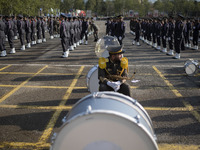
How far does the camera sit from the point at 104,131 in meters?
2.58

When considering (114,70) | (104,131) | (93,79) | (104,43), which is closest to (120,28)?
(104,43)

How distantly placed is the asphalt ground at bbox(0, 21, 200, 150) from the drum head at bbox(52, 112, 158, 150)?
203cm

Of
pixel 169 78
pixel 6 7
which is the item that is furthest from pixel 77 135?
pixel 6 7

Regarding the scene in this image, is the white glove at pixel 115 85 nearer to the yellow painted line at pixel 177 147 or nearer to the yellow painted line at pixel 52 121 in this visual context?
the yellow painted line at pixel 177 147

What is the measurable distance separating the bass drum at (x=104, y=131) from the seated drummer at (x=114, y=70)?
2268mm

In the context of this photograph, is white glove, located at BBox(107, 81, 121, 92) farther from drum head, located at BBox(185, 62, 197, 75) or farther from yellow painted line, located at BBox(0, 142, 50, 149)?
drum head, located at BBox(185, 62, 197, 75)

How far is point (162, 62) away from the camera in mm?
12195

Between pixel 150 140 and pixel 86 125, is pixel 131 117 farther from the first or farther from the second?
pixel 86 125

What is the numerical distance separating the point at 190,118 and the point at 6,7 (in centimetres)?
2787

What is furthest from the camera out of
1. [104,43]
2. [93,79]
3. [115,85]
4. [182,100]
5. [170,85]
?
[104,43]

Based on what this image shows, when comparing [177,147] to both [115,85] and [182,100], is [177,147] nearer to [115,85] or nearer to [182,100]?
[115,85]

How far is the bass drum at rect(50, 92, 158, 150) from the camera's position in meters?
2.53

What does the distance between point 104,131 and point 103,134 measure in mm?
44

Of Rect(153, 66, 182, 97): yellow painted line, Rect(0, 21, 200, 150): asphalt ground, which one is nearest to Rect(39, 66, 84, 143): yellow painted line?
Rect(0, 21, 200, 150): asphalt ground
